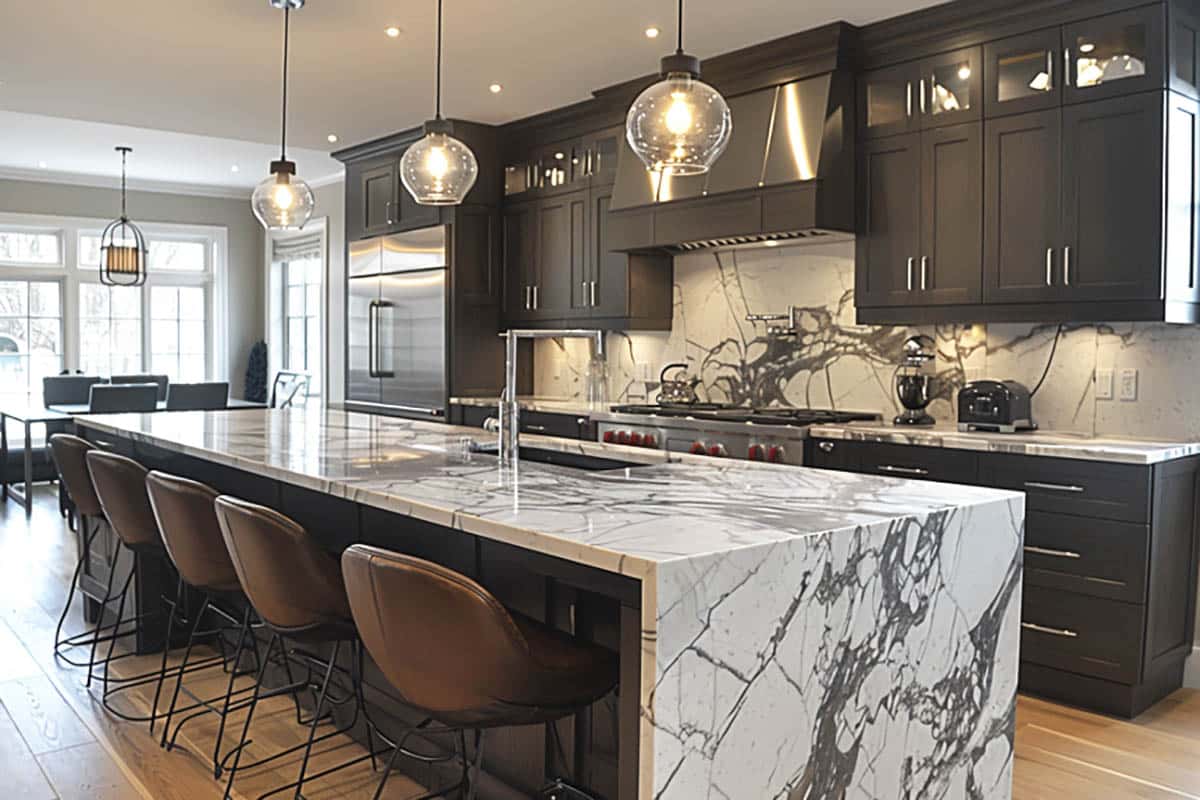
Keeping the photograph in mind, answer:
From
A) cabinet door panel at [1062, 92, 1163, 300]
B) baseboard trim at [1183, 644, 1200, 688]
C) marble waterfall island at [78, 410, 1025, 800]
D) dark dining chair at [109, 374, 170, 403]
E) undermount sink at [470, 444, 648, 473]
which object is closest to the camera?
marble waterfall island at [78, 410, 1025, 800]

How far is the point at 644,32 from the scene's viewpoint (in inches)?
177

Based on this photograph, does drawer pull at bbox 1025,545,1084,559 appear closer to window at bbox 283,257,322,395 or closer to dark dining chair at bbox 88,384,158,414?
dark dining chair at bbox 88,384,158,414

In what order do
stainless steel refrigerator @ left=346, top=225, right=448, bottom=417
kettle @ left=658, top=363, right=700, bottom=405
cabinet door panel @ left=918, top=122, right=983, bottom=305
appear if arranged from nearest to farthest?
cabinet door panel @ left=918, top=122, right=983, bottom=305
kettle @ left=658, top=363, right=700, bottom=405
stainless steel refrigerator @ left=346, top=225, right=448, bottom=417

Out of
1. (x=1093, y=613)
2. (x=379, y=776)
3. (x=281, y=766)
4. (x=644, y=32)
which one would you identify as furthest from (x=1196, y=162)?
(x=281, y=766)

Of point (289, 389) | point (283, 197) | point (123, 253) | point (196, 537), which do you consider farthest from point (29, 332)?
point (196, 537)

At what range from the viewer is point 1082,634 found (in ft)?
11.6

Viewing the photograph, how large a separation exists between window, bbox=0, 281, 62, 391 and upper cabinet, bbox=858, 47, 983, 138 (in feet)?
26.9

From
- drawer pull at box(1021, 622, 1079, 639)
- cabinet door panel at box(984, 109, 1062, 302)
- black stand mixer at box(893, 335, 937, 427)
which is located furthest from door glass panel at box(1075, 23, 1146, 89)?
drawer pull at box(1021, 622, 1079, 639)

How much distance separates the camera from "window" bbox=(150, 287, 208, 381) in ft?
33.4

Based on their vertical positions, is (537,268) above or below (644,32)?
below

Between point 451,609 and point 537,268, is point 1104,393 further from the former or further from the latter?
point 537,268

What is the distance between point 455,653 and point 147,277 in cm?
940

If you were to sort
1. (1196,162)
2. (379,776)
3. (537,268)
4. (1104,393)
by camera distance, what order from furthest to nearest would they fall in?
(537,268) < (1104,393) < (1196,162) < (379,776)

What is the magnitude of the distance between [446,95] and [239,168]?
4.04 meters
